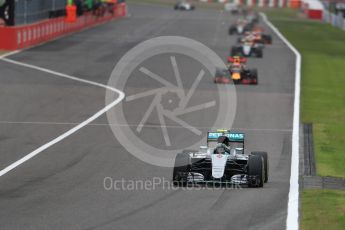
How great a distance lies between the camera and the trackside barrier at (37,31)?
1966 inches

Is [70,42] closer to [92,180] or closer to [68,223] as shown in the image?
[92,180]

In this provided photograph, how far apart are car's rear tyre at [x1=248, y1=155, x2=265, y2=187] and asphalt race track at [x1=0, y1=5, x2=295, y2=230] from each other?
0.15 metres

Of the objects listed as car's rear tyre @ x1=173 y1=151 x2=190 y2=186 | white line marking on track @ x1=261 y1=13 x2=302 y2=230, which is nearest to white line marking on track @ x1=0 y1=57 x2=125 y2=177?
car's rear tyre @ x1=173 y1=151 x2=190 y2=186

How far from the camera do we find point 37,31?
2176 inches

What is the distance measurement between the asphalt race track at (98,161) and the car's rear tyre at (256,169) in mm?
148

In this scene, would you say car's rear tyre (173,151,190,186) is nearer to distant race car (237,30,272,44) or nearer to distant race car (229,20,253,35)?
distant race car (237,30,272,44)

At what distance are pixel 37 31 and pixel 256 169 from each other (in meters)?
38.9

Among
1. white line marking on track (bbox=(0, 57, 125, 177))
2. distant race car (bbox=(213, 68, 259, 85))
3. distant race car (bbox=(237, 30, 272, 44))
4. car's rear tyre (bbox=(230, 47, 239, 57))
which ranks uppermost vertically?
distant race car (bbox=(237, 30, 272, 44))

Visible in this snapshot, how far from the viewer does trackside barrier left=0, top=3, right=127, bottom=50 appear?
49.9 m

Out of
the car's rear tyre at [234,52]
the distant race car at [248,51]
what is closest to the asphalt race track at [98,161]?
the car's rear tyre at [234,52]

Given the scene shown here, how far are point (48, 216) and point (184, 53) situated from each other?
123 feet

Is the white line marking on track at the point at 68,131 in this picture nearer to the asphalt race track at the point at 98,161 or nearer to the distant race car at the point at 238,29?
the asphalt race track at the point at 98,161

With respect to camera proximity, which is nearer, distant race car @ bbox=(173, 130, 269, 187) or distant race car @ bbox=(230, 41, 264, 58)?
distant race car @ bbox=(173, 130, 269, 187)

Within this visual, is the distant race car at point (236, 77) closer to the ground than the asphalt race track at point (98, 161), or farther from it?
farther from it
